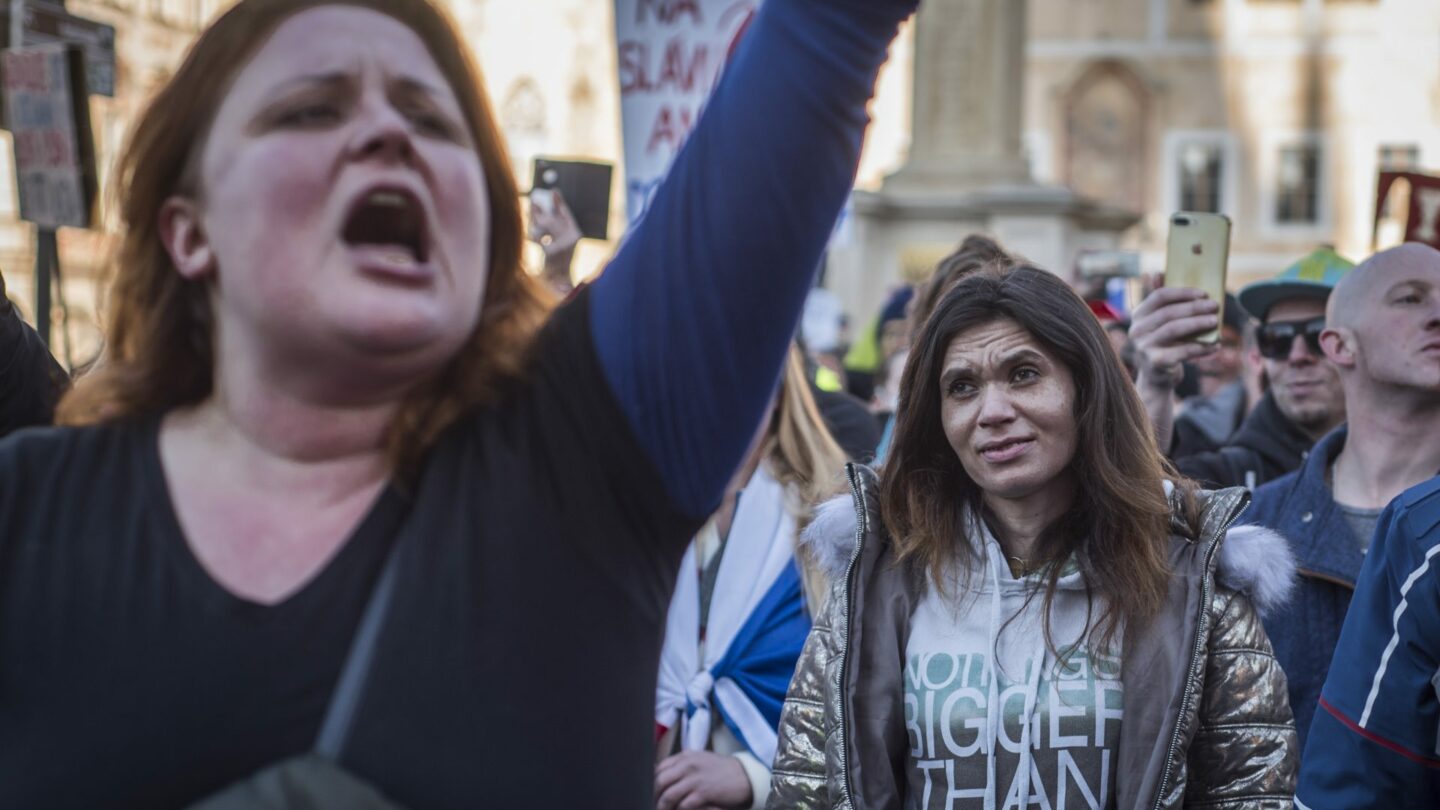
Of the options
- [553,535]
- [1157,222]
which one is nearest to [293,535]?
[553,535]

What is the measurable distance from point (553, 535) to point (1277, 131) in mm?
45490

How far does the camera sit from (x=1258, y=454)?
17.7 ft

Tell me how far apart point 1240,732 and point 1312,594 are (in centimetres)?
117

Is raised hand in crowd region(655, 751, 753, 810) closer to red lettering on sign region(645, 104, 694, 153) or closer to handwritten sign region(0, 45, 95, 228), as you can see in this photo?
red lettering on sign region(645, 104, 694, 153)

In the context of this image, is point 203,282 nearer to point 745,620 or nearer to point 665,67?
point 745,620

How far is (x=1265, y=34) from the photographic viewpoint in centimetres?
4388

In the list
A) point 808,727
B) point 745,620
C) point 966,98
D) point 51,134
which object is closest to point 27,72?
point 51,134

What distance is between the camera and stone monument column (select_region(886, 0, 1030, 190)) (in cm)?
1959

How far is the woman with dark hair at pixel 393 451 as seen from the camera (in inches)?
60.6

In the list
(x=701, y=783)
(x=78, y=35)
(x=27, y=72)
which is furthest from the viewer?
(x=78, y=35)

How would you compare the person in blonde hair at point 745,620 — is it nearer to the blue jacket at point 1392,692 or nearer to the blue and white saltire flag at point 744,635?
the blue and white saltire flag at point 744,635

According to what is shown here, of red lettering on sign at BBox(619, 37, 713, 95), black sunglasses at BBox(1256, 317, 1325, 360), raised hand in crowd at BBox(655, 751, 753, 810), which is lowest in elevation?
raised hand in crowd at BBox(655, 751, 753, 810)

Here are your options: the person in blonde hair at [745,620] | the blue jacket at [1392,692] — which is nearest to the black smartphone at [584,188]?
the person in blonde hair at [745,620]

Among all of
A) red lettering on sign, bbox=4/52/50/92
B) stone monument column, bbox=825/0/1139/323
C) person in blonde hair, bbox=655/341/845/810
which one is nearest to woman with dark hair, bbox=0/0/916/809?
person in blonde hair, bbox=655/341/845/810
